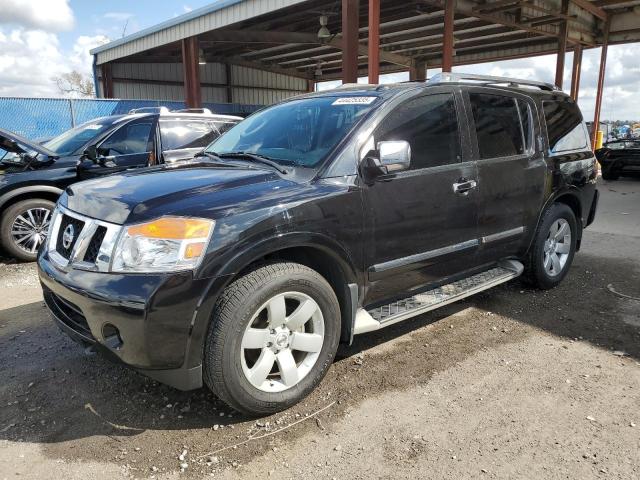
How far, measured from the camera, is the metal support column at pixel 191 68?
1716cm

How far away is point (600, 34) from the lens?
18500mm

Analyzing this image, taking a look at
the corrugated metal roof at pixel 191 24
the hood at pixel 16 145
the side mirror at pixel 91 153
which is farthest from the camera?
the corrugated metal roof at pixel 191 24

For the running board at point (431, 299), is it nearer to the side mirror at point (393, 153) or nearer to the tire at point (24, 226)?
the side mirror at point (393, 153)

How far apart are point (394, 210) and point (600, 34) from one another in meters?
19.5

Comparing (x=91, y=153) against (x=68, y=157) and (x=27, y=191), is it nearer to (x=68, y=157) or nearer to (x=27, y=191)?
(x=68, y=157)

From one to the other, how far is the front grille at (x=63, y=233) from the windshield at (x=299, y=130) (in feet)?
3.95

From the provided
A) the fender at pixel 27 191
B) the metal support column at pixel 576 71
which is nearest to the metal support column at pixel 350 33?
the fender at pixel 27 191

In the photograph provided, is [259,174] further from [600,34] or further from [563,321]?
[600,34]

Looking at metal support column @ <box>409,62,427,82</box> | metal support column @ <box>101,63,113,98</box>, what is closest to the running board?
metal support column @ <box>409,62,427,82</box>

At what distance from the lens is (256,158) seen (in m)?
3.40

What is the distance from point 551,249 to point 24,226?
5.84 m

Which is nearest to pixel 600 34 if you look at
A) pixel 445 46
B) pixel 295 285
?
pixel 445 46

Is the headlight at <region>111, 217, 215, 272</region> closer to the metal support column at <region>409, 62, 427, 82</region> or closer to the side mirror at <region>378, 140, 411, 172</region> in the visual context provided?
the side mirror at <region>378, 140, 411, 172</region>

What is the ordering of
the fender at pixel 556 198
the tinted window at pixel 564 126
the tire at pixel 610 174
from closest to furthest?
the fender at pixel 556 198 → the tinted window at pixel 564 126 → the tire at pixel 610 174
